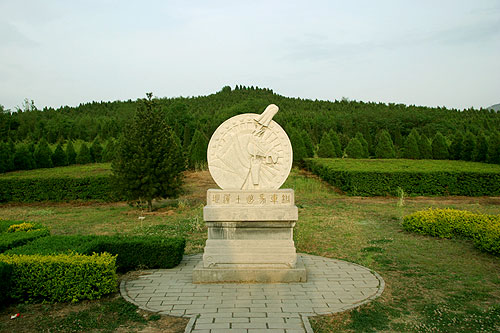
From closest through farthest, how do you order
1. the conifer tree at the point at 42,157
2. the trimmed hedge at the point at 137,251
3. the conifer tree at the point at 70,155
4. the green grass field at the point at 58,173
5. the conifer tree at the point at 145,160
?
the trimmed hedge at the point at 137,251 → the conifer tree at the point at 145,160 → the green grass field at the point at 58,173 → the conifer tree at the point at 42,157 → the conifer tree at the point at 70,155

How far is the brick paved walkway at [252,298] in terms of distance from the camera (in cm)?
479

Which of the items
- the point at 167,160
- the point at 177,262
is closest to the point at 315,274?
the point at 177,262

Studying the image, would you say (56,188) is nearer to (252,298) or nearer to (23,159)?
(23,159)

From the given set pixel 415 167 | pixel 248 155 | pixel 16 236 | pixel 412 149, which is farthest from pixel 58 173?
pixel 412 149

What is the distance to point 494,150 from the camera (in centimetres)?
2370

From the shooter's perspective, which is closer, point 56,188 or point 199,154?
point 56,188

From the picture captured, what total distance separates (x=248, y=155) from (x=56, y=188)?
13.7 metres

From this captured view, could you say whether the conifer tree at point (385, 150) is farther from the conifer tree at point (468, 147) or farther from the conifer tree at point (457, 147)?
the conifer tree at point (468, 147)

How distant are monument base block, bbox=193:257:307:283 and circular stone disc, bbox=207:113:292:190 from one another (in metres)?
1.48

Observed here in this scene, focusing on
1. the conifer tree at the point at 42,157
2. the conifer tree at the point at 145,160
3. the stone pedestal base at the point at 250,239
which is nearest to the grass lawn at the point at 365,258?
the conifer tree at the point at 145,160

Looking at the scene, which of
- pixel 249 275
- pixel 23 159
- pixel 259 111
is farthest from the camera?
pixel 259 111

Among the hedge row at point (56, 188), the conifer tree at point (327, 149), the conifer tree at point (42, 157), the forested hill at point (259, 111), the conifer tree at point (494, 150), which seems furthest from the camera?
the forested hill at point (259, 111)

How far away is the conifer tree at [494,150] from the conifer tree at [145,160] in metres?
21.0

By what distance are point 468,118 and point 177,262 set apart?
51715 mm
